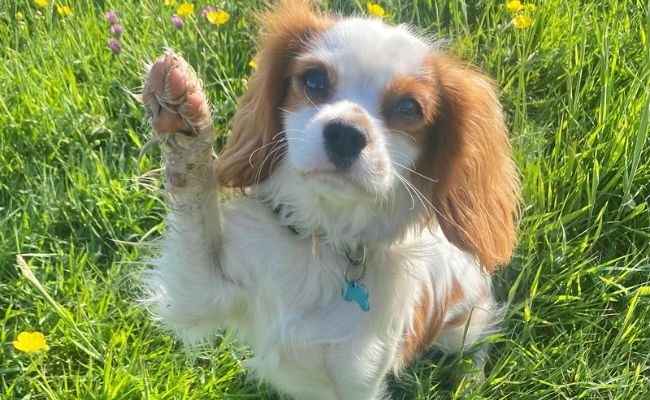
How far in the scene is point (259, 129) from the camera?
1.84 metres

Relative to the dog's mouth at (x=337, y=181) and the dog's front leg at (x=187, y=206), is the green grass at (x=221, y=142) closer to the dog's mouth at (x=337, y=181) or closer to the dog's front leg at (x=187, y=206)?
the dog's front leg at (x=187, y=206)

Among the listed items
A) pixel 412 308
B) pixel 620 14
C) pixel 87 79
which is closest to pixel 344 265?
pixel 412 308

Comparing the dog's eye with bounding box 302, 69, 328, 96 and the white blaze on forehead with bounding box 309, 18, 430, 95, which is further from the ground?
the white blaze on forehead with bounding box 309, 18, 430, 95

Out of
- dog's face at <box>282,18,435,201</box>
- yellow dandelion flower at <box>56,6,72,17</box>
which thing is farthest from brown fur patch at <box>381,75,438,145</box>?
yellow dandelion flower at <box>56,6,72,17</box>

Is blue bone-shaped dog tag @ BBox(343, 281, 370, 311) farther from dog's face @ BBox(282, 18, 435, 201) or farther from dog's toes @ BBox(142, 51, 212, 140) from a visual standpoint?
A: dog's toes @ BBox(142, 51, 212, 140)

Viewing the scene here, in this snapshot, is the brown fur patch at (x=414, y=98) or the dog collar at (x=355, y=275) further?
the dog collar at (x=355, y=275)

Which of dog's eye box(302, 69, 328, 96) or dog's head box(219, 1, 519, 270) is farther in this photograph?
dog's eye box(302, 69, 328, 96)

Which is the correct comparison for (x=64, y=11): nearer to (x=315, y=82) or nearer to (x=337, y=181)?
(x=315, y=82)

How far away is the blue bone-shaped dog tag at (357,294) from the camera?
1.83 meters

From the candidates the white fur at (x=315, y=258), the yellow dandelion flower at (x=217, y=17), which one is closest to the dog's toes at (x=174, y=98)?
the white fur at (x=315, y=258)

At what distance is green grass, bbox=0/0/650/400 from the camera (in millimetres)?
2270

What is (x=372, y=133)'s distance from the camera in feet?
5.18

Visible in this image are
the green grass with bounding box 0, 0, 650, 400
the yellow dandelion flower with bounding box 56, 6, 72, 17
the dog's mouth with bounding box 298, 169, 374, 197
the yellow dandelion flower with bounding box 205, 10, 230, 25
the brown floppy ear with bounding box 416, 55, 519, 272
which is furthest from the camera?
the yellow dandelion flower with bounding box 56, 6, 72, 17

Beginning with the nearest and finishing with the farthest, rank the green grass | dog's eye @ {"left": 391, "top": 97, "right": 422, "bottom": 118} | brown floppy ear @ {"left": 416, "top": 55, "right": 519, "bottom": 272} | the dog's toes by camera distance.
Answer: the dog's toes
dog's eye @ {"left": 391, "top": 97, "right": 422, "bottom": 118}
brown floppy ear @ {"left": 416, "top": 55, "right": 519, "bottom": 272}
the green grass
